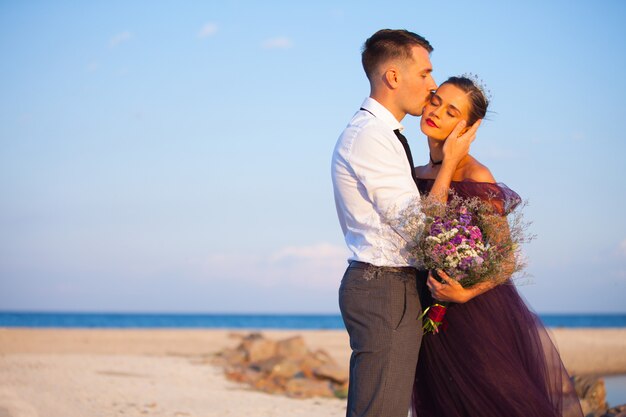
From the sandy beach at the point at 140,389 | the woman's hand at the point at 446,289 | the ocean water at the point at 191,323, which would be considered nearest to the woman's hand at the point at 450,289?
the woman's hand at the point at 446,289

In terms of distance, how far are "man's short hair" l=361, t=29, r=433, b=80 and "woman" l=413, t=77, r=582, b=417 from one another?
0.43m

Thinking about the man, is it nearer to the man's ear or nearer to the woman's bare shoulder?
the man's ear

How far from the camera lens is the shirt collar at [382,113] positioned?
4098 millimetres

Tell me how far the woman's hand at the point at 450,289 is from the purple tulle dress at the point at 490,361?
0.22 m

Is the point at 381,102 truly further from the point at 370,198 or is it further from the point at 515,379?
the point at 515,379

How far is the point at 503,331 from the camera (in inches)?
167

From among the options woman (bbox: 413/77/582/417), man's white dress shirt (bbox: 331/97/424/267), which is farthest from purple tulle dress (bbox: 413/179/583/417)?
man's white dress shirt (bbox: 331/97/424/267)

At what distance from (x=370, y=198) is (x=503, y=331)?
1.06 meters

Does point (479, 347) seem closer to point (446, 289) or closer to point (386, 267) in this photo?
point (446, 289)

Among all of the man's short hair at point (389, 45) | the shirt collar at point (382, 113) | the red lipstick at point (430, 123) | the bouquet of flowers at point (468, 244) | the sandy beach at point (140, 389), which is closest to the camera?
the bouquet of flowers at point (468, 244)

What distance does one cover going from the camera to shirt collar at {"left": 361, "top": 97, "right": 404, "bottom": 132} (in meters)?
4.10

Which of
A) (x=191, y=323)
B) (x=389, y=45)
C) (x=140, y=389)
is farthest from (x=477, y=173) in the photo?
(x=191, y=323)

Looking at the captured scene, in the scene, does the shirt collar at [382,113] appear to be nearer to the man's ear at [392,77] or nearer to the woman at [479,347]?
the man's ear at [392,77]

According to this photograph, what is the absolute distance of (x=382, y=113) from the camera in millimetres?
4109
